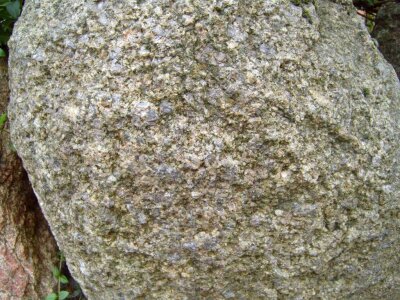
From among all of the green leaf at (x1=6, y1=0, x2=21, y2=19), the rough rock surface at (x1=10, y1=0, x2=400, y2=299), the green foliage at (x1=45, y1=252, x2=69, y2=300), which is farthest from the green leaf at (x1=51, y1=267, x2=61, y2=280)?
the green leaf at (x1=6, y1=0, x2=21, y2=19)

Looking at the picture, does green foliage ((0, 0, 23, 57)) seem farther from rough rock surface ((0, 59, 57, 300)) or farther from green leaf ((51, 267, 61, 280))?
green leaf ((51, 267, 61, 280))

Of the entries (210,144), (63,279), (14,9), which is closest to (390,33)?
(210,144)

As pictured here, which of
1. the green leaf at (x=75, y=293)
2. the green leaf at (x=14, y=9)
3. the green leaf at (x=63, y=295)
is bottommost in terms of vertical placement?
the green leaf at (x=75, y=293)

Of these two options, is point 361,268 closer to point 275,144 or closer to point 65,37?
point 275,144

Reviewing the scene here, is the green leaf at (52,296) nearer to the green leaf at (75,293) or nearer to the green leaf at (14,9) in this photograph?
the green leaf at (75,293)

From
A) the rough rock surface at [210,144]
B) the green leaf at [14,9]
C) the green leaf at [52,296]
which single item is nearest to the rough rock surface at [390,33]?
the rough rock surface at [210,144]

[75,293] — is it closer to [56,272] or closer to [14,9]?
[56,272]
